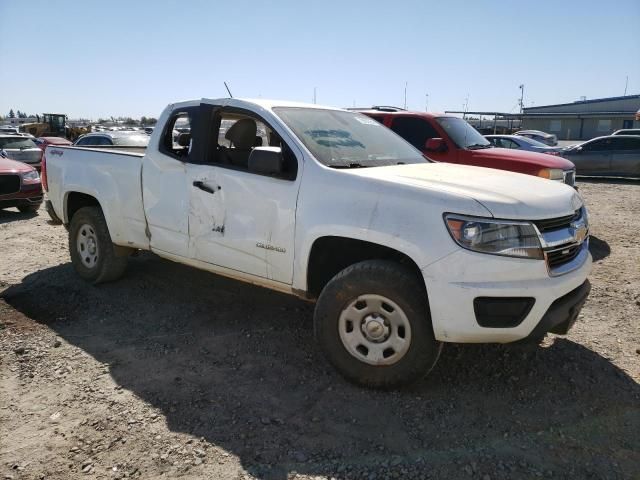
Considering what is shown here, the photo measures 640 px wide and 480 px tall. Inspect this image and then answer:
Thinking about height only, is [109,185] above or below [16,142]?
below

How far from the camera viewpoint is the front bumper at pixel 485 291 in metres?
2.77

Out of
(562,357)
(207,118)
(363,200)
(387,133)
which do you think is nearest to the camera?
(363,200)

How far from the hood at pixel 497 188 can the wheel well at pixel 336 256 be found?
0.47 m

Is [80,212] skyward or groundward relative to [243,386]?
skyward

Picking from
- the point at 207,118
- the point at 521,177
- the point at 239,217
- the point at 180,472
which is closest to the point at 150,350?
the point at 239,217

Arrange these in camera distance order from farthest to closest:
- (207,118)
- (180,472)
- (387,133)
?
(387,133) → (207,118) → (180,472)

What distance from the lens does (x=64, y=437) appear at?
9.10ft

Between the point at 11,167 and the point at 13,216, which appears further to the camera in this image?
the point at 13,216

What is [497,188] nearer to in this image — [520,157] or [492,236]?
[492,236]

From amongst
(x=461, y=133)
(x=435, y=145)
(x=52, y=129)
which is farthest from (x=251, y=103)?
(x=52, y=129)

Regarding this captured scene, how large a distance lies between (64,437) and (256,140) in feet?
9.58

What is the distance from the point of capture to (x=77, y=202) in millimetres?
5461

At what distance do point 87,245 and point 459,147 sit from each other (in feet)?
17.2

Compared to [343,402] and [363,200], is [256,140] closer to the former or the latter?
[363,200]
